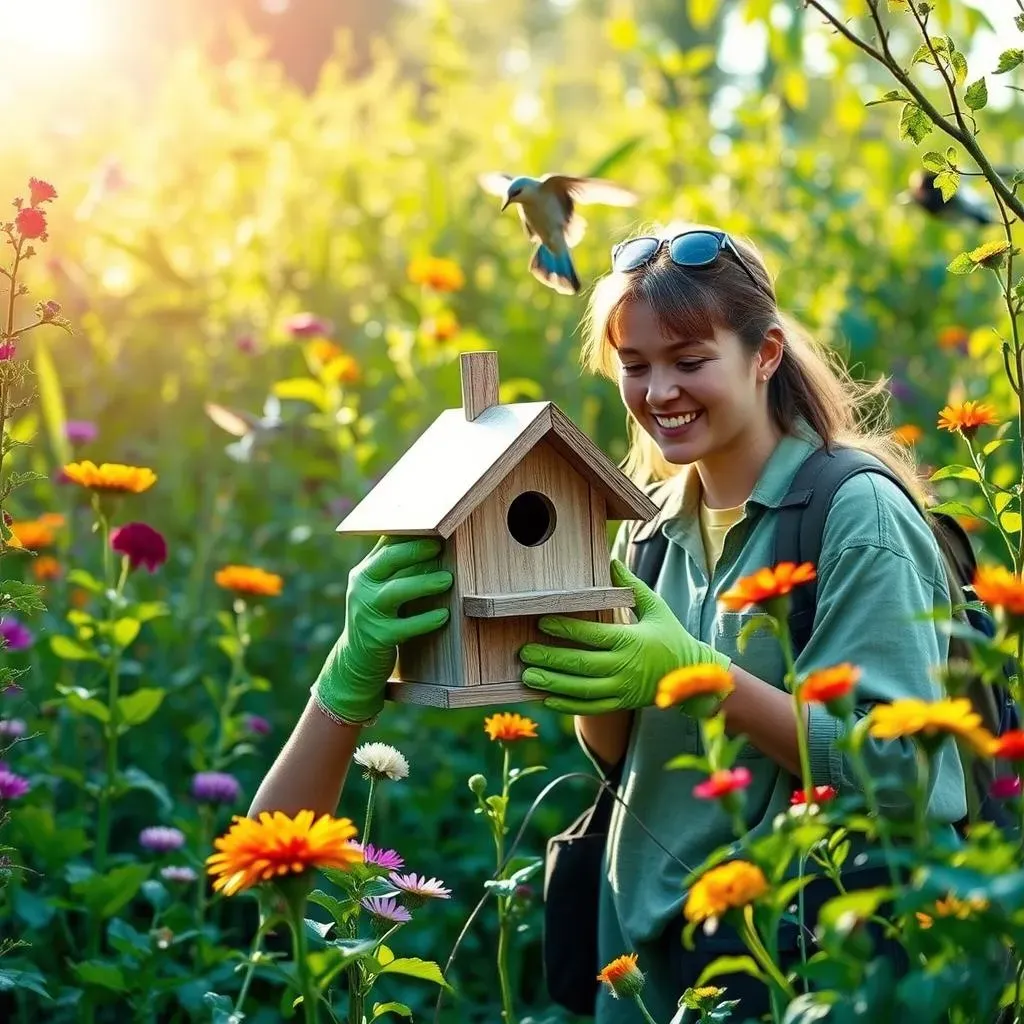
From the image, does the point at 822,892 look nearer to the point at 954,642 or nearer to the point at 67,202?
the point at 954,642

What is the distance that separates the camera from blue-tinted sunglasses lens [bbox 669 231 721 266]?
2076mm

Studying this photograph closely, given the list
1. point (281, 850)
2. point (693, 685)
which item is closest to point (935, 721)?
point (693, 685)

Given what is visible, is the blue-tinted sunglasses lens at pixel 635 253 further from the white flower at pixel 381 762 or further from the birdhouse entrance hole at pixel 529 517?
the white flower at pixel 381 762

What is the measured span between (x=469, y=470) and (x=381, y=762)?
38 centimetres

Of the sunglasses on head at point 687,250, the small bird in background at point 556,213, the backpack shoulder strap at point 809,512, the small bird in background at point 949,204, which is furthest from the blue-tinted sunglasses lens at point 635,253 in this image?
the small bird in background at point 949,204

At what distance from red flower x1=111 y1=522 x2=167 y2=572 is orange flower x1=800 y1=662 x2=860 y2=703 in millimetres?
1690

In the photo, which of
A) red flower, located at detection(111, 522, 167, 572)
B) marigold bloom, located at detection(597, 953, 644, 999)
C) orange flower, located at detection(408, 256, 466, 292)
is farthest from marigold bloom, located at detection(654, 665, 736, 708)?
orange flower, located at detection(408, 256, 466, 292)

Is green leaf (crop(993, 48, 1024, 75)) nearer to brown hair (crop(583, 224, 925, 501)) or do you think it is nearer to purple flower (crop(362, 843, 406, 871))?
brown hair (crop(583, 224, 925, 501))

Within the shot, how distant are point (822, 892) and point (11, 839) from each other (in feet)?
4.83

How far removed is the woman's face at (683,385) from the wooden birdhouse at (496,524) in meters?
0.16

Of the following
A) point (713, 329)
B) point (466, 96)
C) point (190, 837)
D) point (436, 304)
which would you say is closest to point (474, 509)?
point (713, 329)

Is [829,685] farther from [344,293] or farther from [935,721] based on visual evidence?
[344,293]

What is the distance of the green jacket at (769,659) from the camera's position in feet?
6.19

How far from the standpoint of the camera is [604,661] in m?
1.80
